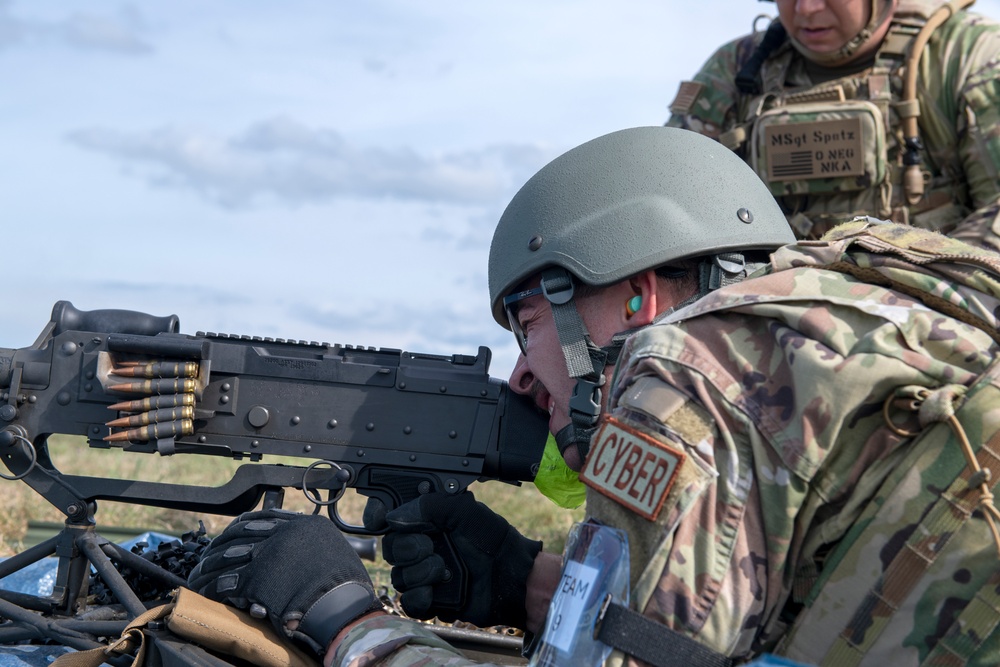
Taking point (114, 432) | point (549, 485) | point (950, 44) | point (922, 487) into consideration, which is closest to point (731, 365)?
point (922, 487)

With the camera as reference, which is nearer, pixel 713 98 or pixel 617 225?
pixel 617 225

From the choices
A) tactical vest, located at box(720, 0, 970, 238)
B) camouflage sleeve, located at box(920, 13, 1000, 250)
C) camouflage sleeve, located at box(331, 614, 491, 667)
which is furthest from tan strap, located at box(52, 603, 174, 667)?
tactical vest, located at box(720, 0, 970, 238)

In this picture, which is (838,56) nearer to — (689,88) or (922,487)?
(689,88)

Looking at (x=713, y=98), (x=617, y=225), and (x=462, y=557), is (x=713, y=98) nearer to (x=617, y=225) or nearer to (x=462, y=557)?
(x=617, y=225)

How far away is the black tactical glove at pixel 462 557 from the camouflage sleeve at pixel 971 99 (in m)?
2.94

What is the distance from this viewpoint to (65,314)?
383cm

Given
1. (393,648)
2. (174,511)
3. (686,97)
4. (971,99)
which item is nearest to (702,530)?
(393,648)

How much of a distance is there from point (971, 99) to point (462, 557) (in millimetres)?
3448

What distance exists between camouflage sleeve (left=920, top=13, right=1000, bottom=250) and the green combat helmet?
214 centimetres

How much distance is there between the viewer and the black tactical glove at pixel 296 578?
2.61 meters

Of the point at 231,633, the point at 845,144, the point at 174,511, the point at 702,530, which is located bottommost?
the point at 174,511

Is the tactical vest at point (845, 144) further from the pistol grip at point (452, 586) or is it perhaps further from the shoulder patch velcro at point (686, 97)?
the pistol grip at point (452, 586)

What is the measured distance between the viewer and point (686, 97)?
5.83 meters

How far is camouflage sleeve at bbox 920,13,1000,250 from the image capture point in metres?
4.98
